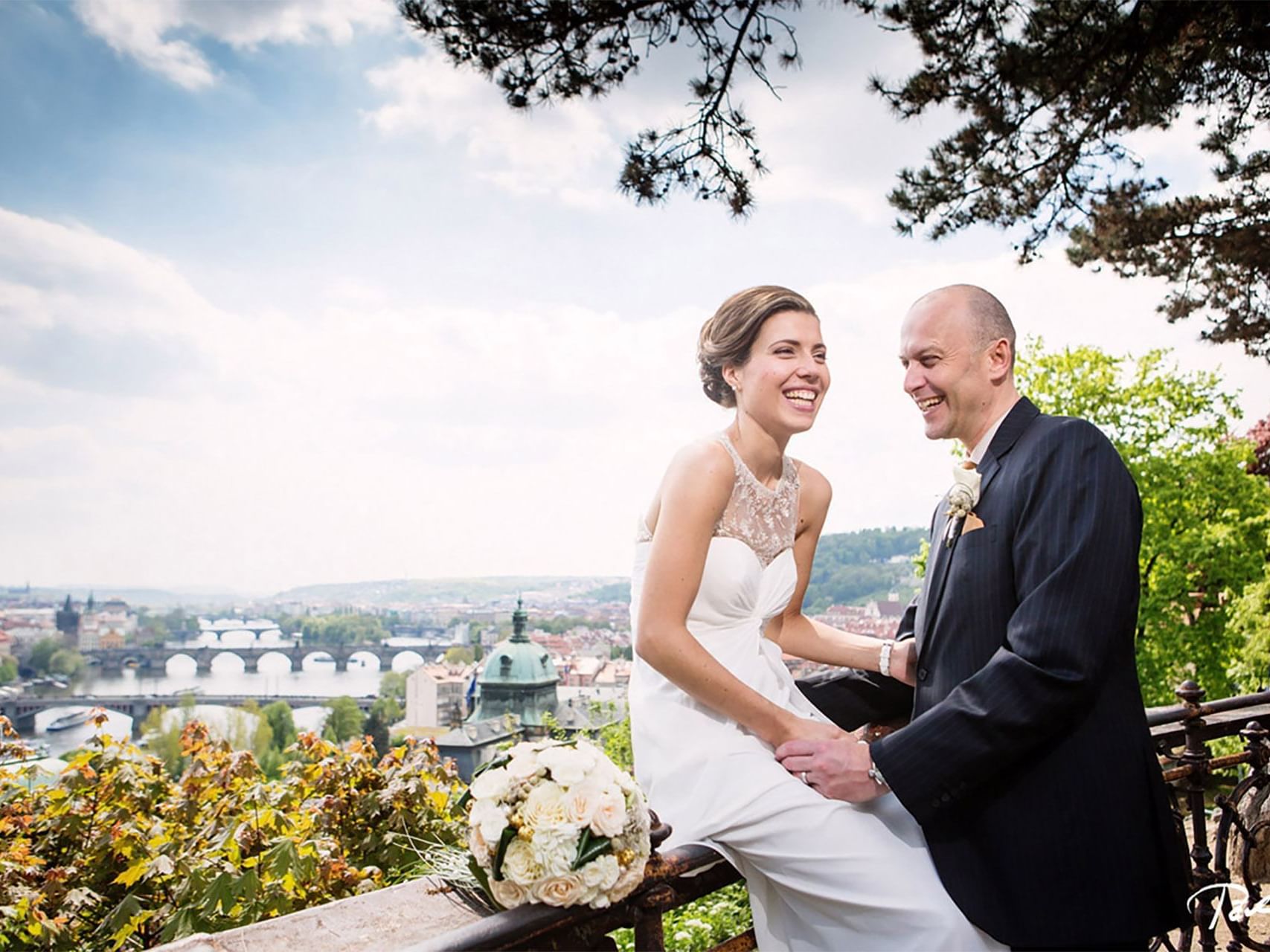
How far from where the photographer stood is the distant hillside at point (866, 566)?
15906mm

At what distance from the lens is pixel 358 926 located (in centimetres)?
197

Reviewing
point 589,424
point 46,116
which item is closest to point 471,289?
point 589,424

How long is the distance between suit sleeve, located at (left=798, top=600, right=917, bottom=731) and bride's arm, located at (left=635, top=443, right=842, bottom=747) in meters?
0.28

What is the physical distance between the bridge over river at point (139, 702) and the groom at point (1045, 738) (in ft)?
74.0

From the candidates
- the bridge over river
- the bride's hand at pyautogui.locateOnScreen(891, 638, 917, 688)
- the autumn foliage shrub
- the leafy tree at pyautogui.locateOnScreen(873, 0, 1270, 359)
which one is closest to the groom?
the bride's hand at pyautogui.locateOnScreen(891, 638, 917, 688)

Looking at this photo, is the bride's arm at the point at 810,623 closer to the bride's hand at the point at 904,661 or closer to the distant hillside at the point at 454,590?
the bride's hand at the point at 904,661

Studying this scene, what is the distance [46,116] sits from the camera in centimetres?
2248

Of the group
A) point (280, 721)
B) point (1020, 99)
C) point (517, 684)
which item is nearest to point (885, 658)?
point (1020, 99)

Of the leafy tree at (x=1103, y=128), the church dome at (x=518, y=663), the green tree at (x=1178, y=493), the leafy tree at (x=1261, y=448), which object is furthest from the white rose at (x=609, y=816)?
the leafy tree at (x=1261, y=448)

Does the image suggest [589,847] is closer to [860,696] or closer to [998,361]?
[860,696]

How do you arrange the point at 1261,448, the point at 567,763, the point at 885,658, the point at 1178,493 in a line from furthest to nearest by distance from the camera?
the point at 1261,448 < the point at 1178,493 < the point at 885,658 < the point at 567,763

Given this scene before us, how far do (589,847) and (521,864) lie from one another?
0.11 metres

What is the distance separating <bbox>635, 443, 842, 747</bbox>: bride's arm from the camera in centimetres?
200

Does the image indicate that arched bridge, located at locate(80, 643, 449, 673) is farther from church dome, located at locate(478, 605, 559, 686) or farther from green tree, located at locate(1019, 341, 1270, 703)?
church dome, located at locate(478, 605, 559, 686)
